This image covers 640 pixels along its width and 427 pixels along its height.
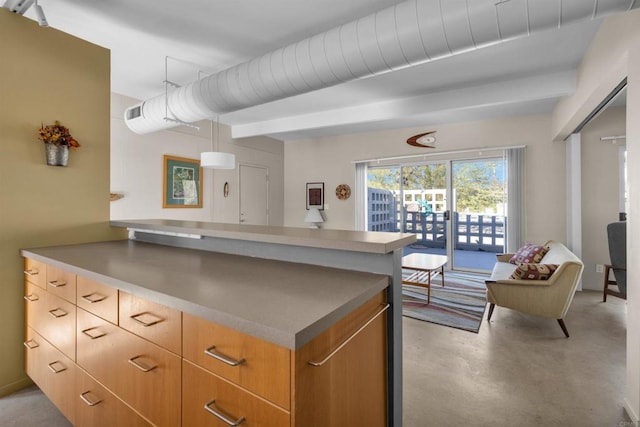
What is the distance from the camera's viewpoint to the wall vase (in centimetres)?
216

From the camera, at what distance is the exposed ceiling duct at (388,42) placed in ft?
5.21

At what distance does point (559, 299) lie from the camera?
2.87m

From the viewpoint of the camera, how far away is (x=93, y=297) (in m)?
1.44

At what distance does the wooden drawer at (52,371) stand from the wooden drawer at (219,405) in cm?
98

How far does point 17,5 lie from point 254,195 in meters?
4.69

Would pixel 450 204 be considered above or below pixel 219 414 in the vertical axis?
above

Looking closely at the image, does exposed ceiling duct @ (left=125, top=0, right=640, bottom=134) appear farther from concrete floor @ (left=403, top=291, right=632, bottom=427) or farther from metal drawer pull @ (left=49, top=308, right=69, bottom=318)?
concrete floor @ (left=403, top=291, right=632, bottom=427)

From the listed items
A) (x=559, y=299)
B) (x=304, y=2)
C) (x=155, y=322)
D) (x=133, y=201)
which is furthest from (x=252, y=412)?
(x=133, y=201)

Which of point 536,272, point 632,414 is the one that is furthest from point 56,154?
point 536,272

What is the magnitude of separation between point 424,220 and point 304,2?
4690 mm

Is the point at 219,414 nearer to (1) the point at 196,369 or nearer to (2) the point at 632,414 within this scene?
(1) the point at 196,369

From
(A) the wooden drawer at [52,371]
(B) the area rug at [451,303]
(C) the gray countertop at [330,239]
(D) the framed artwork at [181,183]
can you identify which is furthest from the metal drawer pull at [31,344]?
(B) the area rug at [451,303]

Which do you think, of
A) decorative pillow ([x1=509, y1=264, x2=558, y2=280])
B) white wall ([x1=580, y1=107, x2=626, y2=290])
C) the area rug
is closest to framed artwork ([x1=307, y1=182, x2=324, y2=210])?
the area rug

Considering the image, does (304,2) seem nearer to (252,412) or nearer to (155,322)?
(155,322)
